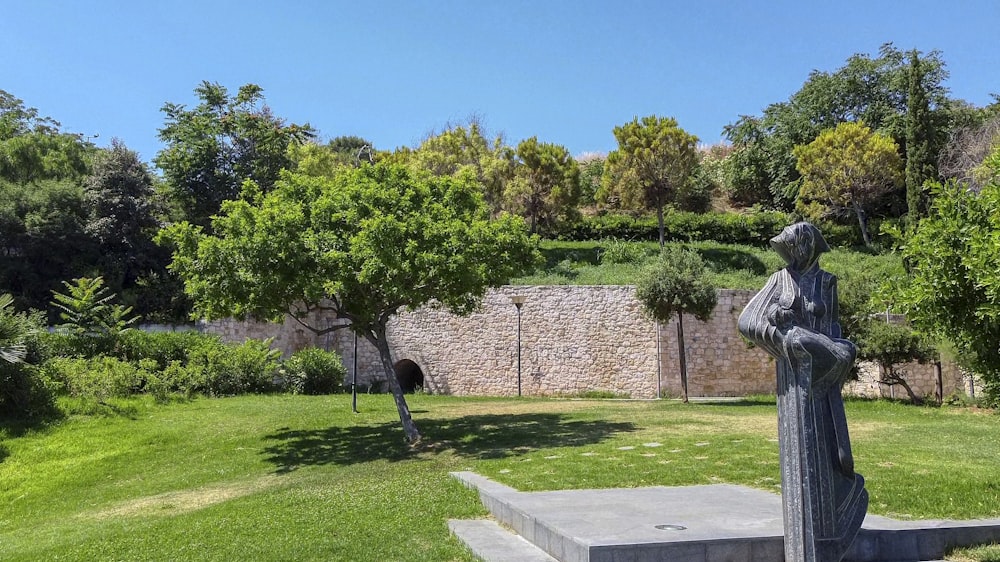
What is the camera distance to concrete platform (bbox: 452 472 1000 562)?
16.2ft

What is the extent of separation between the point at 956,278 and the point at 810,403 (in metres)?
4.09

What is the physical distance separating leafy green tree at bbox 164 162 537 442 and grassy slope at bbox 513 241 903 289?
11185 millimetres

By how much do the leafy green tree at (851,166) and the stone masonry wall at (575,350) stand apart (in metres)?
11.2

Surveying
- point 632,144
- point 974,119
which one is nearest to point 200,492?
point 632,144

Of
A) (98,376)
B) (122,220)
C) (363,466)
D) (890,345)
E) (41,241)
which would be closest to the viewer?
(363,466)

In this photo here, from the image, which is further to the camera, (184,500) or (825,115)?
(825,115)

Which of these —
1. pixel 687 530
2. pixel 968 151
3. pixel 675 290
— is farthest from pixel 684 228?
pixel 687 530

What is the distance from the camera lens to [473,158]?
112 ft

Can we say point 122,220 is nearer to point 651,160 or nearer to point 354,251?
point 354,251

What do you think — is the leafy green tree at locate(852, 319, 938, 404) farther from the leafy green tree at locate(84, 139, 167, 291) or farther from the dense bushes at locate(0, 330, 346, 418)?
the leafy green tree at locate(84, 139, 167, 291)

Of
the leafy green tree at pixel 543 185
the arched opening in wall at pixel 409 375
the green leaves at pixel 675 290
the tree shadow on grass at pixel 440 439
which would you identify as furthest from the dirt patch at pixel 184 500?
the leafy green tree at pixel 543 185

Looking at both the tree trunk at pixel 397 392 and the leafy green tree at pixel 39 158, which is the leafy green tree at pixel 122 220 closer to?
the leafy green tree at pixel 39 158

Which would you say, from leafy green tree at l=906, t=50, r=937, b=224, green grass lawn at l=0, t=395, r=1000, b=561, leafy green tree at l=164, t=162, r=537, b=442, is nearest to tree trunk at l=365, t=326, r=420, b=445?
leafy green tree at l=164, t=162, r=537, b=442

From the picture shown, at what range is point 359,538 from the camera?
6.87 m
